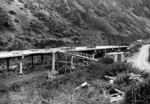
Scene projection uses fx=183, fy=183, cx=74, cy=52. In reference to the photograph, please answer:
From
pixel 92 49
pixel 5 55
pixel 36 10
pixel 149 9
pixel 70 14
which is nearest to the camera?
pixel 5 55

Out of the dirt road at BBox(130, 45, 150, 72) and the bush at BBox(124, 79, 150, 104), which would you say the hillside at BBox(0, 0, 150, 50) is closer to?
the dirt road at BBox(130, 45, 150, 72)

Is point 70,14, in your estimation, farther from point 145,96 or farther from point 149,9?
point 149,9

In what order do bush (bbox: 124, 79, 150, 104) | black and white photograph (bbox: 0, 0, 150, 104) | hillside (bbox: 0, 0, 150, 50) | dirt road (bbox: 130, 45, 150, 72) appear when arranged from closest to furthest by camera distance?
bush (bbox: 124, 79, 150, 104)
black and white photograph (bbox: 0, 0, 150, 104)
dirt road (bbox: 130, 45, 150, 72)
hillside (bbox: 0, 0, 150, 50)

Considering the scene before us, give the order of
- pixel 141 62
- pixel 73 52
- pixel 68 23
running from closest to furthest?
pixel 141 62
pixel 73 52
pixel 68 23

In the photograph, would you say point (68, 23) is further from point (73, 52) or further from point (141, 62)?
point (141, 62)

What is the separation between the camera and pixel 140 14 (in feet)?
407

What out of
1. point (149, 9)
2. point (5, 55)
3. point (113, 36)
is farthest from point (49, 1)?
point (149, 9)

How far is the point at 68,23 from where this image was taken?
73.1 m

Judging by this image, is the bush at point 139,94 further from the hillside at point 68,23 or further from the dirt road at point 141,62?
the hillside at point 68,23

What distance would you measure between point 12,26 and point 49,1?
3572cm

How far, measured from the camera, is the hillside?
48947 mm

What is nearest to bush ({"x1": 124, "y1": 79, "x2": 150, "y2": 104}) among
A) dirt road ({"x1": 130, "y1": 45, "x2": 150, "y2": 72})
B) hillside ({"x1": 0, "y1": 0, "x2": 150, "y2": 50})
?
dirt road ({"x1": 130, "y1": 45, "x2": 150, "y2": 72})

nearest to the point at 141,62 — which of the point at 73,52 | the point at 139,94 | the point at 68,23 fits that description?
the point at 73,52

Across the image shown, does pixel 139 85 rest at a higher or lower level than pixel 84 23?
lower
